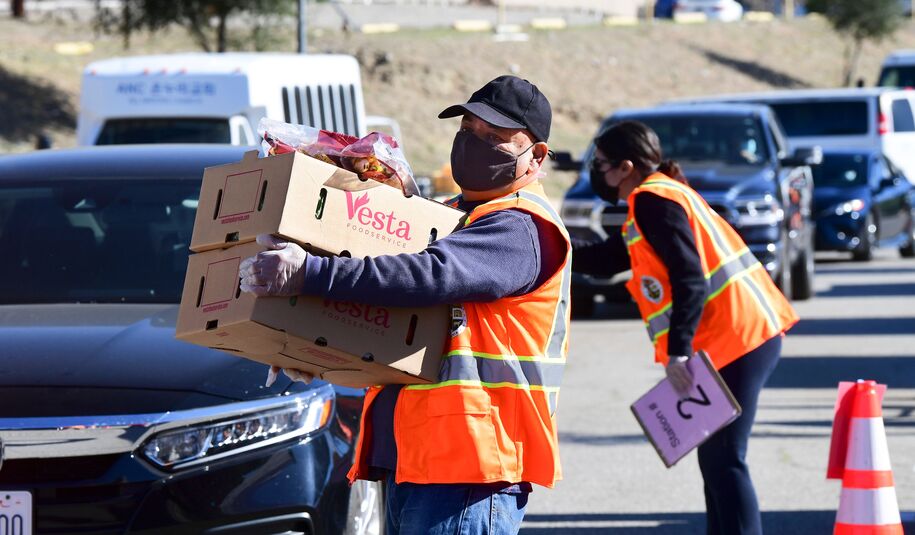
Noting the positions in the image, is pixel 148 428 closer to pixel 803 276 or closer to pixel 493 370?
pixel 493 370

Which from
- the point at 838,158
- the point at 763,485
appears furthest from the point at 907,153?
the point at 763,485

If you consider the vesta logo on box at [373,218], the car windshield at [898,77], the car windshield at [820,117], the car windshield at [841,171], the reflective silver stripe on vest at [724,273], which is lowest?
the car windshield at [898,77]

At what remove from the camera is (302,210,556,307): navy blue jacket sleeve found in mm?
3295

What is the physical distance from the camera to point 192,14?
29891 millimetres

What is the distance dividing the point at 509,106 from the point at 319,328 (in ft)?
2.27

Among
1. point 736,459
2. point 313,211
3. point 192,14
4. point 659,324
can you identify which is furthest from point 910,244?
point 313,211

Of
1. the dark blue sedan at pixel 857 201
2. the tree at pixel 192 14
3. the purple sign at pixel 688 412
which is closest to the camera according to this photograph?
the purple sign at pixel 688 412

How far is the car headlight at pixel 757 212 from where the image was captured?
13430 millimetres

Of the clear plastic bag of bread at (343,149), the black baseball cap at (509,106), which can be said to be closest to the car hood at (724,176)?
the black baseball cap at (509,106)

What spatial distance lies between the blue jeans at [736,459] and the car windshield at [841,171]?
1375 cm

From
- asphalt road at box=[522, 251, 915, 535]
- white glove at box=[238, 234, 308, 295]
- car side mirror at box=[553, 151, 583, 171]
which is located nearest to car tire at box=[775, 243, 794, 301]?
asphalt road at box=[522, 251, 915, 535]

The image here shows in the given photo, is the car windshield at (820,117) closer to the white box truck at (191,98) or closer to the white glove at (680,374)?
the white box truck at (191,98)

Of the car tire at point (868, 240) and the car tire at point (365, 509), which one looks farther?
the car tire at point (868, 240)

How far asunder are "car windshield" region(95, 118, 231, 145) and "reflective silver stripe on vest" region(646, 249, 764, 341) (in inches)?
344
